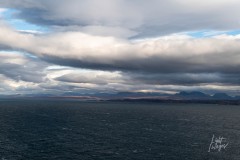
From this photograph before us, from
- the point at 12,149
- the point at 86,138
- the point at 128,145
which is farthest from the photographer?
the point at 86,138

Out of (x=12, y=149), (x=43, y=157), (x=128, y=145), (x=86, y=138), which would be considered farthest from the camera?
(x=86, y=138)

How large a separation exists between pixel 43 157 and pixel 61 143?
94.4 ft

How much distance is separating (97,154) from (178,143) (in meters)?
53.3

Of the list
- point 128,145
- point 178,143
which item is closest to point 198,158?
point 178,143

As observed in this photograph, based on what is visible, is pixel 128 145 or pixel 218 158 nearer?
pixel 218 158

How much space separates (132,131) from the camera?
196500 mm

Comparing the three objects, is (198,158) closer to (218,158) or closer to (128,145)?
(218,158)

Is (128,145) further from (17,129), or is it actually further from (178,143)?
(17,129)

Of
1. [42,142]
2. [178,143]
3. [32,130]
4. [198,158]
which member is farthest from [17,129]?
[198,158]

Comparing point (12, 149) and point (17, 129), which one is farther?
point (17, 129)

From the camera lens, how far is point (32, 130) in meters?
194

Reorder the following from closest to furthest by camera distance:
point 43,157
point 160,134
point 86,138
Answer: point 43,157 < point 86,138 < point 160,134

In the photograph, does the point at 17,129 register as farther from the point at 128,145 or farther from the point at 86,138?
the point at 128,145

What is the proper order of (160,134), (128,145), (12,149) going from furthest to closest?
1. (160,134)
2. (128,145)
3. (12,149)
